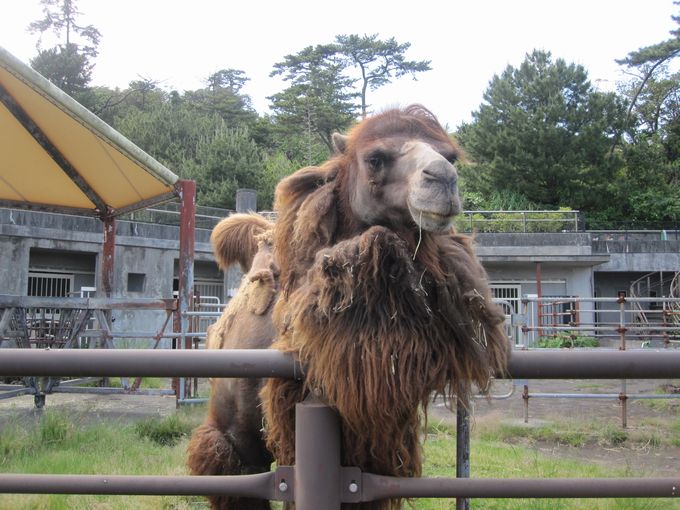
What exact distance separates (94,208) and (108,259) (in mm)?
771

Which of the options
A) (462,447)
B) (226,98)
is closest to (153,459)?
(462,447)

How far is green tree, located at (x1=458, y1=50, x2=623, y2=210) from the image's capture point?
111 ft

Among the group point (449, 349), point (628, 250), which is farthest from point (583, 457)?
point (628, 250)

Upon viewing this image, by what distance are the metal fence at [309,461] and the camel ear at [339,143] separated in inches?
41.3

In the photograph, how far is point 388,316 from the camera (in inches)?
79.2

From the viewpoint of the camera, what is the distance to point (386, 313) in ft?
6.63

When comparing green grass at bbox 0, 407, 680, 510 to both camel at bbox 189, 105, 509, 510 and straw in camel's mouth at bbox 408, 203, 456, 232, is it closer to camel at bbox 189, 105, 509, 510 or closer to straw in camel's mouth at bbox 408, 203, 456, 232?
camel at bbox 189, 105, 509, 510

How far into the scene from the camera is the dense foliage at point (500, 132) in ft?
106

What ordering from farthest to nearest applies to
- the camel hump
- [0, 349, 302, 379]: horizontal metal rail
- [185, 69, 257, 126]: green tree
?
1. [185, 69, 257, 126]: green tree
2. the camel hump
3. [0, 349, 302, 379]: horizontal metal rail

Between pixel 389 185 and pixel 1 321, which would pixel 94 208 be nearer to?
pixel 1 321

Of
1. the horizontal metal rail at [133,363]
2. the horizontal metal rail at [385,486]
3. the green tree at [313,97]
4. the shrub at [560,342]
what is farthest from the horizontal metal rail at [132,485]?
the green tree at [313,97]

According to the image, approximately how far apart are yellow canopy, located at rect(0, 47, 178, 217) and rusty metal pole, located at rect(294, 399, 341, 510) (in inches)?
225

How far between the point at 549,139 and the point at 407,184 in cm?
3419

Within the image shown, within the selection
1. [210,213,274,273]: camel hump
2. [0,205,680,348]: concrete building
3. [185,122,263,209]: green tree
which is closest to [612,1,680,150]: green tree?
[0,205,680,348]: concrete building
